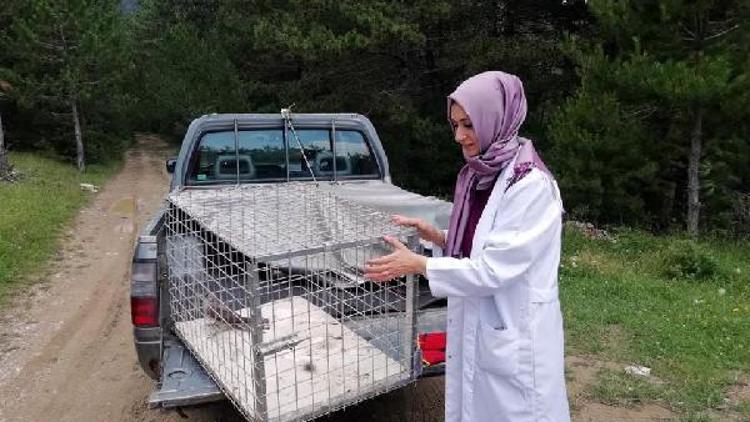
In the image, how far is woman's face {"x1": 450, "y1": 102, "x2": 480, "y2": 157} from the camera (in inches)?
85.8

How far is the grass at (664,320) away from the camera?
14.6 ft

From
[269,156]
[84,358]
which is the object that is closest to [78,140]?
[84,358]

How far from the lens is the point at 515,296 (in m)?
2.14

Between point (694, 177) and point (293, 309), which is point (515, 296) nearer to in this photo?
point (293, 309)

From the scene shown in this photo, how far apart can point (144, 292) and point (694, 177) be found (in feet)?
31.9

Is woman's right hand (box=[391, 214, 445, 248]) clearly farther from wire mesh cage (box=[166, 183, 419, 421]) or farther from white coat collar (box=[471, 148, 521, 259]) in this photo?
white coat collar (box=[471, 148, 521, 259])

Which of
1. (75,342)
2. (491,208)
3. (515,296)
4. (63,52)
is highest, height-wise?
(63,52)

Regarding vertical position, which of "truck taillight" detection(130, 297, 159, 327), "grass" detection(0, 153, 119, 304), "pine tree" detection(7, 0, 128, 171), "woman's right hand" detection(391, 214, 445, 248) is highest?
"pine tree" detection(7, 0, 128, 171)

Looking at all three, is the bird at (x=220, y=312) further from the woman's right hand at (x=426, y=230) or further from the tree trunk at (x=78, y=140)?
the tree trunk at (x=78, y=140)

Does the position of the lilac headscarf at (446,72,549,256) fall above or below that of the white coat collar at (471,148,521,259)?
above

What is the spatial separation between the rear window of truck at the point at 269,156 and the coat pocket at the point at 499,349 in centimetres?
347

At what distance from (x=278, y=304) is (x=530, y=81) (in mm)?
13313

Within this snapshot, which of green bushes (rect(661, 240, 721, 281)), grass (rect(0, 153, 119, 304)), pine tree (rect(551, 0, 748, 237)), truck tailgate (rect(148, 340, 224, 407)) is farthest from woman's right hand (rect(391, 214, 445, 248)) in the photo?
pine tree (rect(551, 0, 748, 237))

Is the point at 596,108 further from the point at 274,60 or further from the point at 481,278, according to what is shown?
the point at 274,60
